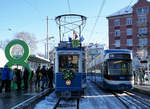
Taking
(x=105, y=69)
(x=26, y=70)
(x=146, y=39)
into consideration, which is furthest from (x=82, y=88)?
(x=146, y=39)

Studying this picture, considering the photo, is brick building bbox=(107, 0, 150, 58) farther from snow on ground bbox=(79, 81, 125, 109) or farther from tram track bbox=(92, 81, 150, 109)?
snow on ground bbox=(79, 81, 125, 109)

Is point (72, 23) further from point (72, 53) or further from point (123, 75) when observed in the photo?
point (123, 75)

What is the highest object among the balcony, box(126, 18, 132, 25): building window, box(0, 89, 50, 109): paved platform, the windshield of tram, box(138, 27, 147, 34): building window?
box(126, 18, 132, 25): building window

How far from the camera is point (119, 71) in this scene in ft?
56.1

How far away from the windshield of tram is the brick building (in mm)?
43465

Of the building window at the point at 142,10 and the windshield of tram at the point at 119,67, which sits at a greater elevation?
the building window at the point at 142,10

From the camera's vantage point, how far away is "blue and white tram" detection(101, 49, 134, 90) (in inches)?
667

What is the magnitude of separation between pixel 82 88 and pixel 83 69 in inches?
43.5

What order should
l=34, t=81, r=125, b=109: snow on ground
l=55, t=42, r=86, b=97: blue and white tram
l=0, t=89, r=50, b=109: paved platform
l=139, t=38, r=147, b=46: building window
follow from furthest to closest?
l=139, t=38, r=147, b=46: building window < l=55, t=42, r=86, b=97: blue and white tram < l=34, t=81, r=125, b=109: snow on ground < l=0, t=89, r=50, b=109: paved platform

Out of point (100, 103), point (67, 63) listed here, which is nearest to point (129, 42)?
point (67, 63)

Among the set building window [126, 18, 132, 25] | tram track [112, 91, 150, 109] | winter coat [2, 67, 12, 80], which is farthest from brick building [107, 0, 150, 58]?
winter coat [2, 67, 12, 80]

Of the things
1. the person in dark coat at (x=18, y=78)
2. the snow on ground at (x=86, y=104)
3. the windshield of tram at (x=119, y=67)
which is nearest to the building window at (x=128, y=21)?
the windshield of tram at (x=119, y=67)

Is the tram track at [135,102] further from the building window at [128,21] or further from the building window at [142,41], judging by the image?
the building window at [128,21]

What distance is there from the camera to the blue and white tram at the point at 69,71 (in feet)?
44.0
